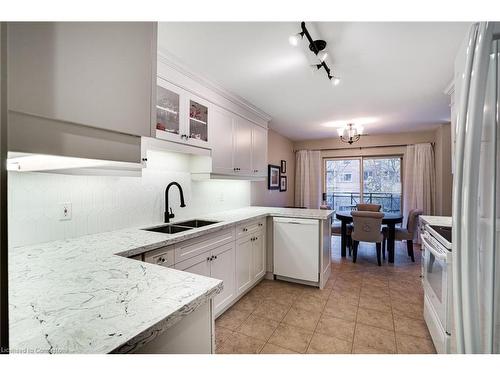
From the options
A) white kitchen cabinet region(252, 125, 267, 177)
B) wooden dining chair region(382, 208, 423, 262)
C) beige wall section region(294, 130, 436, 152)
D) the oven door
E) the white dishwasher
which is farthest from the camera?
beige wall section region(294, 130, 436, 152)

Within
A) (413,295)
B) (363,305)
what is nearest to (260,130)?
(363,305)

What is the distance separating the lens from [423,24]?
1.66 meters

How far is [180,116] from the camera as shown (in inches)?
85.5

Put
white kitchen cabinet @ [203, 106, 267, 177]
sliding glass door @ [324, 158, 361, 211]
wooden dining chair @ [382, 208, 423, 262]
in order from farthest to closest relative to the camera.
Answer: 1. sliding glass door @ [324, 158, 361, 211]
2. wooden dining chair @ [382, 208, 423, 262]
3. white kitchen cabinet @ [203, 106, 267, 177]

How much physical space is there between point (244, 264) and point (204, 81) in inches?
78.2

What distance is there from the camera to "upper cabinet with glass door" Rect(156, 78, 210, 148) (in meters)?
1.99

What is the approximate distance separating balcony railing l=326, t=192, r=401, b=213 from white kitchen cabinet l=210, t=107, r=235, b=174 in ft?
12.8

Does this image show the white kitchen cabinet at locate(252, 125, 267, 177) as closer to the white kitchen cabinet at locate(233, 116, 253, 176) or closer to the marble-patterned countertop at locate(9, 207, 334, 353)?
the white kitchen cabinet at locate(233, 116, 253, 176)

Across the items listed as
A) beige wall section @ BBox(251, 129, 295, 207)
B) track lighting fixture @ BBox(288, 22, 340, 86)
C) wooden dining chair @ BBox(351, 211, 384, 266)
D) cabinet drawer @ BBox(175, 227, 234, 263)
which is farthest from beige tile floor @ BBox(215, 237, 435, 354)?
track lighting fixture @ BBox(288, 22, 340, 86)

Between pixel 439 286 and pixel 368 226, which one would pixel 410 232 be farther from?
pixel 439 286

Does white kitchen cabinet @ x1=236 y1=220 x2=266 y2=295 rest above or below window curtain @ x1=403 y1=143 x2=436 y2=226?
below

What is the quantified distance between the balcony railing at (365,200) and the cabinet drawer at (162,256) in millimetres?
4970
